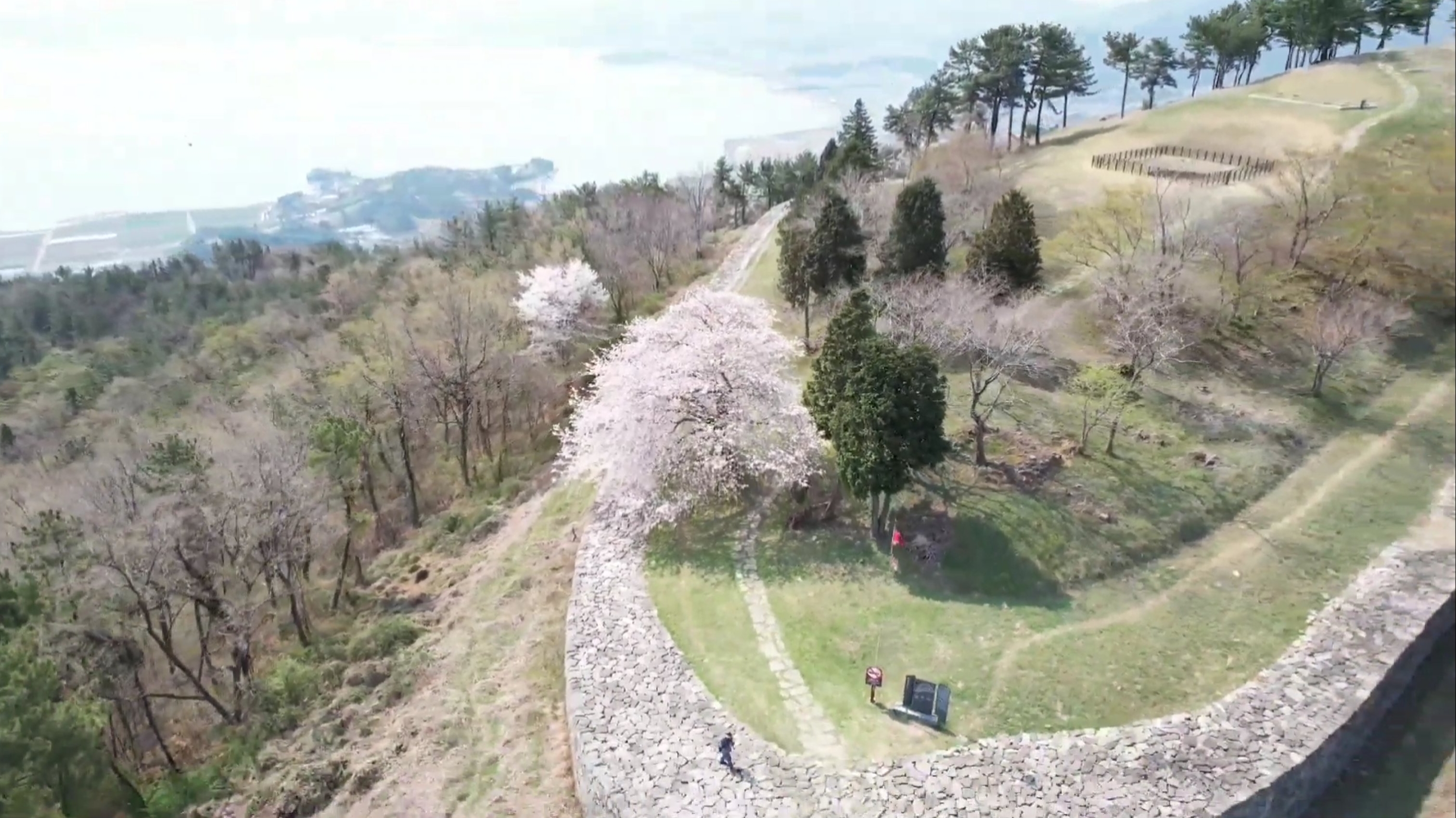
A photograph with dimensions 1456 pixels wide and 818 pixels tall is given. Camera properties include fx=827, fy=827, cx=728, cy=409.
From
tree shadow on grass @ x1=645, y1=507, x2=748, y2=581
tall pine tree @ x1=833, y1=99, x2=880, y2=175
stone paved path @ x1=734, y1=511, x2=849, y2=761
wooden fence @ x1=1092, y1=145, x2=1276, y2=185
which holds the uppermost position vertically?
tall pine tree @ x1=833, y1=99, x2=880, y2=175

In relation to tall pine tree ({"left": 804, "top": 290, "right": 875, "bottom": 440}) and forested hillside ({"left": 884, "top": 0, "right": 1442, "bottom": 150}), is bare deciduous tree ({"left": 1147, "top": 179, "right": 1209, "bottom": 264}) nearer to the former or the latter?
tall pine tree ({"left": 804, "top": 290, "right": 875, "bottom": 440})

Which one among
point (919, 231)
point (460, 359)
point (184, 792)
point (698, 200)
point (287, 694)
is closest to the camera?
point (184, 792)

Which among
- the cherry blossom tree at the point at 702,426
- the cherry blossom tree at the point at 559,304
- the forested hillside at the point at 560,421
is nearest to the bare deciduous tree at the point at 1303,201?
the forested hillside at the point at 560,421

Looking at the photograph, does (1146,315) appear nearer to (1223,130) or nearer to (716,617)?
(716,617)

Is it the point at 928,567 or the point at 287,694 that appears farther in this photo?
the point at 287,694

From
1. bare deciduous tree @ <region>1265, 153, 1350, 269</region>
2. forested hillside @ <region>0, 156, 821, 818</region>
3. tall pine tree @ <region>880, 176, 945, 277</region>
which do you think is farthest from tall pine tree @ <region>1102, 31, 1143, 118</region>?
tall pine tree @ <region>880, 176, 945, 277</region>

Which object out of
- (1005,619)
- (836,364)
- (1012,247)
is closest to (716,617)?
(1005,619)

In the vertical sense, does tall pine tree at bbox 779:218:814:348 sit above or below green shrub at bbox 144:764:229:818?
above
